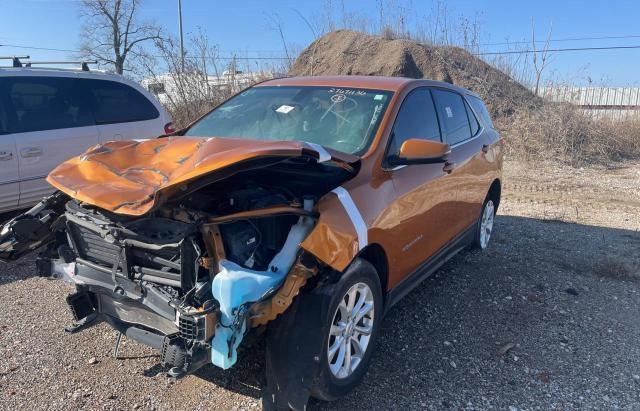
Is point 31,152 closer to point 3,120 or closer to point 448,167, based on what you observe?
point 3,120

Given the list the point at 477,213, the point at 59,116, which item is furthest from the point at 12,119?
the point at 477,213

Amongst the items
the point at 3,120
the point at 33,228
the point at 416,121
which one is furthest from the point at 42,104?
the point at 416,121

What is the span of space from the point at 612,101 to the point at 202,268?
2101 centimetres

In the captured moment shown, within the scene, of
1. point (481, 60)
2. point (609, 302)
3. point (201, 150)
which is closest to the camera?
point (201, 150)

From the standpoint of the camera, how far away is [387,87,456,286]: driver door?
346 centimetres

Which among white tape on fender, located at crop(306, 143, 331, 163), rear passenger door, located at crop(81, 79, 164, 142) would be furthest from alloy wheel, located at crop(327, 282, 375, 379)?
rear passenger door, located at crop(81, 79, 164, 142)

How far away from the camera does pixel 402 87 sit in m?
3.88

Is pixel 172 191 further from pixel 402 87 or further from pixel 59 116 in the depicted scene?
pixel 59 116

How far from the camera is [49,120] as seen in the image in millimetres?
5836

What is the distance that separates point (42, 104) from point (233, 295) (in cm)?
476

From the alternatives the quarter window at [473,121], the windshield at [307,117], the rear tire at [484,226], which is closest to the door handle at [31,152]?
the windshield at [307,117]

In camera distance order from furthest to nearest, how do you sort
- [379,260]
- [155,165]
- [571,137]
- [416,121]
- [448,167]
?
1. [571,137]
2. [448,167]
3. [416,121]
4. [379,260]
5. [155,165]

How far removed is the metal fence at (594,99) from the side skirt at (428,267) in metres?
12.1

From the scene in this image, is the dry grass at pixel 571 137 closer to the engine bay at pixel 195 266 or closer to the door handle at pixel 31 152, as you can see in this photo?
the door handle at pixel 31 152
